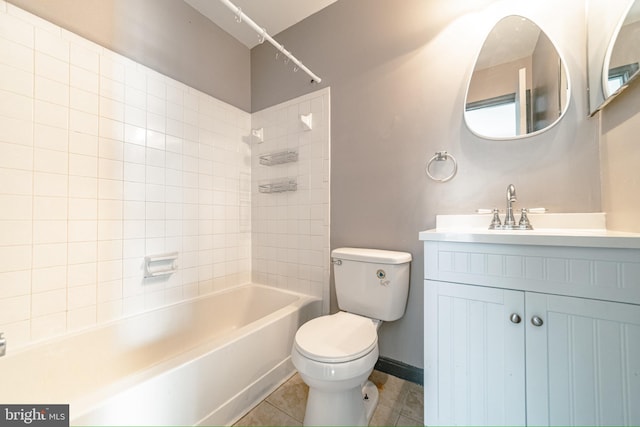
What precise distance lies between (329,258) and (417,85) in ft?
3.96

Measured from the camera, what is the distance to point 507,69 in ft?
3.81

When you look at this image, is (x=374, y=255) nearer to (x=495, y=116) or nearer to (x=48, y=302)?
(x=495, y=116)

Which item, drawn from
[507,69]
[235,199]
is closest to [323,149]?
[235,199]

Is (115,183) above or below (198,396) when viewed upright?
above

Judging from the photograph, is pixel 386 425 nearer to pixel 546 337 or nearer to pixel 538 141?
pixel 546 337

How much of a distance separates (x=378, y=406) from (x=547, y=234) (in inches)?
44.0

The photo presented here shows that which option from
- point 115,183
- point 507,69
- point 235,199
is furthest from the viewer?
point 235,199

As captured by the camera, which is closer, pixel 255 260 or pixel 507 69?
pixel 507 69

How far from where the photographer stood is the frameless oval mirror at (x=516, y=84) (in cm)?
107

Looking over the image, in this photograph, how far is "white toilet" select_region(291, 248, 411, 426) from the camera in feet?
3.10

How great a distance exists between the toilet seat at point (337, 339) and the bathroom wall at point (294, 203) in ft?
1.53

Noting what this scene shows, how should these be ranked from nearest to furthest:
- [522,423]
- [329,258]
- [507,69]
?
[522,423], [507,69], [329,258]

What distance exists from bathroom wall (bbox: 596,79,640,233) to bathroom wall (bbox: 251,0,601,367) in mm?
50

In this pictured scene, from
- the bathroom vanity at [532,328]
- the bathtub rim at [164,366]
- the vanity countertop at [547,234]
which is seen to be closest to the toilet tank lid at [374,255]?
the vanity countertop at [547,234]
